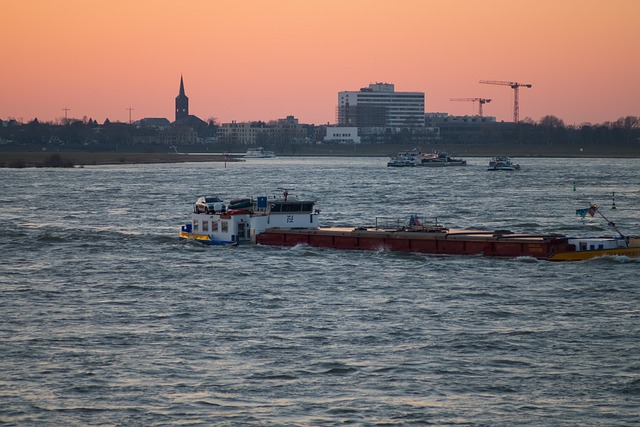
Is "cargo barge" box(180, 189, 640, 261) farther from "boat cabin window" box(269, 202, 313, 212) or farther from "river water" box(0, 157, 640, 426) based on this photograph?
"river water" box(0, 157, 640, 426)

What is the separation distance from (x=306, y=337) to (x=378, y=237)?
27.0 m

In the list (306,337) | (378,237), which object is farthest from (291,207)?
(306,337)

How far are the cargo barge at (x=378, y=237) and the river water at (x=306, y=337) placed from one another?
2.99 feet

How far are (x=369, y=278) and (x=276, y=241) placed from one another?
14925 mm

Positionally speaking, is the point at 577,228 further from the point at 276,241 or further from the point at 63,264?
the point at 63,264

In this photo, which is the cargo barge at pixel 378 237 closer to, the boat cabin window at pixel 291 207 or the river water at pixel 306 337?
the boat cabin window at pixel 291 207

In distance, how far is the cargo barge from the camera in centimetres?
6072

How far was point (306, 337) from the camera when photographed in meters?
40.4

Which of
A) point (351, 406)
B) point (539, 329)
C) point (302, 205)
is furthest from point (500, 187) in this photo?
point (351, 406)

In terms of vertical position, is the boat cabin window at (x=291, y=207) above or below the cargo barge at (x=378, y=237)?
above

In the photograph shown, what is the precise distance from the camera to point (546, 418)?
30188 millimetres

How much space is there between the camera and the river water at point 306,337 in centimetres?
3133

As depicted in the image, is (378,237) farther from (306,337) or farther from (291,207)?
(306,337)

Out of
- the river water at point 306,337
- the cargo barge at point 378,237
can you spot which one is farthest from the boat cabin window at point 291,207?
the river water at point 306,337
